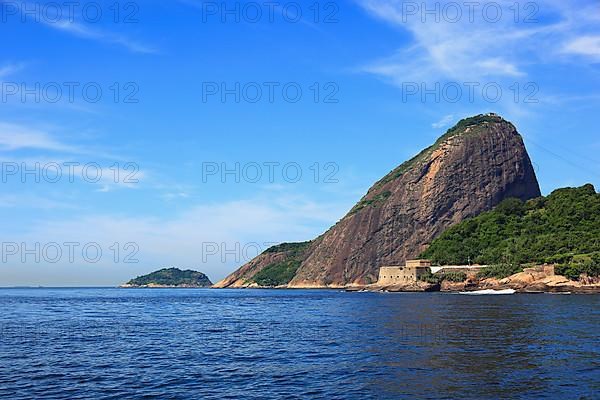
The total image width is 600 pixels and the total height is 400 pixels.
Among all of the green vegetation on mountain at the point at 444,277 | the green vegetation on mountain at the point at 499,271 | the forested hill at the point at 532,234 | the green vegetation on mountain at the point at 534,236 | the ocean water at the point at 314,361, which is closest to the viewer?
the ocean water at the point at 314,361

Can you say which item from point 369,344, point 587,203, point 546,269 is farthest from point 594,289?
point 369,344

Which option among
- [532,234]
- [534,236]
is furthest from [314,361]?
[532,234]

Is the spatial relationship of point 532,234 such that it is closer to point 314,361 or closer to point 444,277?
point 444,277

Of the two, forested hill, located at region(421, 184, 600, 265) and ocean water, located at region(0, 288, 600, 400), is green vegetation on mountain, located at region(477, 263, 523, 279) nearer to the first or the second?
forested hill, located at region(421, 184, 600, 265)

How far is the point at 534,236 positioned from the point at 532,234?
8.03 feet

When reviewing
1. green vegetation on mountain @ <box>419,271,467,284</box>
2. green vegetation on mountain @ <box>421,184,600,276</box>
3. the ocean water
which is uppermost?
green vegetation on mountain @ <box>421,184,600,276</box>

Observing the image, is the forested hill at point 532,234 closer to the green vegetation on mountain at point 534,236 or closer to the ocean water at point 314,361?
the green vegetation on mountain at point 534,236

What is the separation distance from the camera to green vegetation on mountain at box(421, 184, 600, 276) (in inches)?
4697

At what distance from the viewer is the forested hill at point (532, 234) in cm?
12328

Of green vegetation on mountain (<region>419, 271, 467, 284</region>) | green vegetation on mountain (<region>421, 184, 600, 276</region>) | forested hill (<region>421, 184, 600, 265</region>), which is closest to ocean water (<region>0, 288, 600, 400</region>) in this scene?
green vegetation on mountain (<region>421, 184, 600, 276</region>)

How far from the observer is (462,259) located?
154 meters

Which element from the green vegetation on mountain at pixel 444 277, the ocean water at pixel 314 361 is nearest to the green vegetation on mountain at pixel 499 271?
the green vegetation on mountain at pixel 444 277

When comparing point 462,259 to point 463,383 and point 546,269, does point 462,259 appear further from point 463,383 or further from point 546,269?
point 463,383

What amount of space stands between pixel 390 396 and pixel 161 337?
27.2 meters
